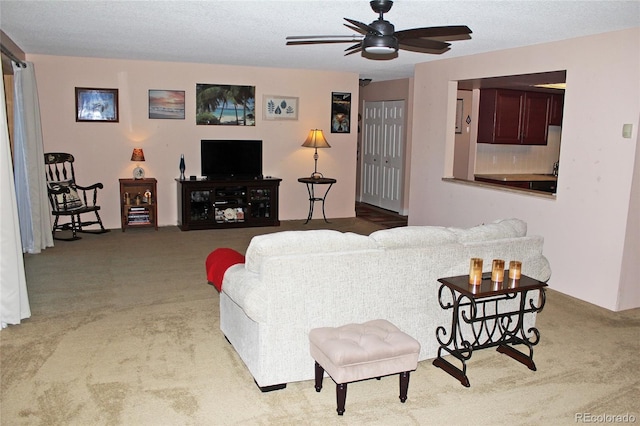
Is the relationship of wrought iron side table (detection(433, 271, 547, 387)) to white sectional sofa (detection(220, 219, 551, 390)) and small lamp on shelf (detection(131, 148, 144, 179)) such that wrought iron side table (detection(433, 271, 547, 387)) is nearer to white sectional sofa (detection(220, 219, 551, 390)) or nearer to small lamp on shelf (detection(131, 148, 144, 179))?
white sectional sofa (detection(220, 219, 551, 390))

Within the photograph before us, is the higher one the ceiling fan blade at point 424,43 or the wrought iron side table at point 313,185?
the ceiling fan blade at point 424,43

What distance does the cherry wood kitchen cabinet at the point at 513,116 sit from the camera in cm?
793

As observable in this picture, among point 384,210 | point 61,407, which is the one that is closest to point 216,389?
point 61,407

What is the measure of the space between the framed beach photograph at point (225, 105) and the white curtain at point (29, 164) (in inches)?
89.4

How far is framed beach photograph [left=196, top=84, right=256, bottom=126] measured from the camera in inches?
317

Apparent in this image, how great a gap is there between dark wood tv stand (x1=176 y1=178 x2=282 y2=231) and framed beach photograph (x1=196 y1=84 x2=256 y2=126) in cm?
96

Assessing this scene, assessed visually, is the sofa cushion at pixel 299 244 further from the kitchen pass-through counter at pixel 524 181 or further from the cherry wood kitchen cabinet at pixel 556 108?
the cherry wood kitchen cabinet at pixel 556 108

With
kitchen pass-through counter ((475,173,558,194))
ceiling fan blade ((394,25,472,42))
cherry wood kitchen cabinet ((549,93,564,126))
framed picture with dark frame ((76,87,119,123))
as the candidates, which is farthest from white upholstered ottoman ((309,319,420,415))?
cherry wood kitchen cabinet ((549,93,564,126))

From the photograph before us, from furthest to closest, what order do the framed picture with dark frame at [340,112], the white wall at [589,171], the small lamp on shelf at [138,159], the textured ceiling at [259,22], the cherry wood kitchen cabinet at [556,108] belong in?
1. the framed picture with dark frame at [340,112]
2. the cherry wood kitchen cabinet at [556,108]
3. the small lamp on shelf at [138,159]
4. the white wall at [589,171]
5. the textured ceiling at [259,22]

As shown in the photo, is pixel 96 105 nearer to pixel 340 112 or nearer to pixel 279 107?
pixel 279 107

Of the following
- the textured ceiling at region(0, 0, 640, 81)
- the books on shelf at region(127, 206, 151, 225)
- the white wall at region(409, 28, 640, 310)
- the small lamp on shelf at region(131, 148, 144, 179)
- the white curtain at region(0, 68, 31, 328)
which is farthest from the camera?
the books on shelf at region(127, 206, 151, 225)

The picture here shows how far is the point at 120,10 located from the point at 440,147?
4.18 m

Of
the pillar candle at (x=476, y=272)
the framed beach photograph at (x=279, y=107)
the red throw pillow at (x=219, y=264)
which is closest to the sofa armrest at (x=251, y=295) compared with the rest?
the red throw pillow at (x=219, y=264)

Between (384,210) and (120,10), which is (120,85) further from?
(384,210)
